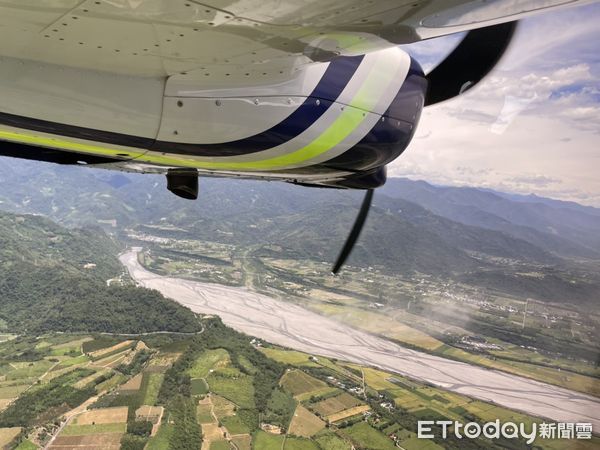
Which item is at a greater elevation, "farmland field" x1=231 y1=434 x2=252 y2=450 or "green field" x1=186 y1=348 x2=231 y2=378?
"farmland field" x1=231 y1=434 x2=252 y2=450

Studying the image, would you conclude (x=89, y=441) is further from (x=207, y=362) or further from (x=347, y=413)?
(x=347, y=413)

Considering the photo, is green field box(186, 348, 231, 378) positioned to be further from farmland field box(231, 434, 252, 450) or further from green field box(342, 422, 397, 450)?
green field box(342, 422, 397, 450)

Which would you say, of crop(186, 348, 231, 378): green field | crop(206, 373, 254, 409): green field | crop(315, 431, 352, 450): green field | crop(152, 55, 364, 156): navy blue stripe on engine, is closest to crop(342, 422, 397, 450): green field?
crop(315, 431, 352, 450): green field

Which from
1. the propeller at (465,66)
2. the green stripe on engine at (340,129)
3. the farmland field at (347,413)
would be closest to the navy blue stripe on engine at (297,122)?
the green stripe on engine at (340,129)

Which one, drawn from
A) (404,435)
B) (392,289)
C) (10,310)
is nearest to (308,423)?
(404,435)

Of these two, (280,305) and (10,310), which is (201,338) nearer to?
(280,305)

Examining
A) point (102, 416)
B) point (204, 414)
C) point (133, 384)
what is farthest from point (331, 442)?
point (133, 384)
